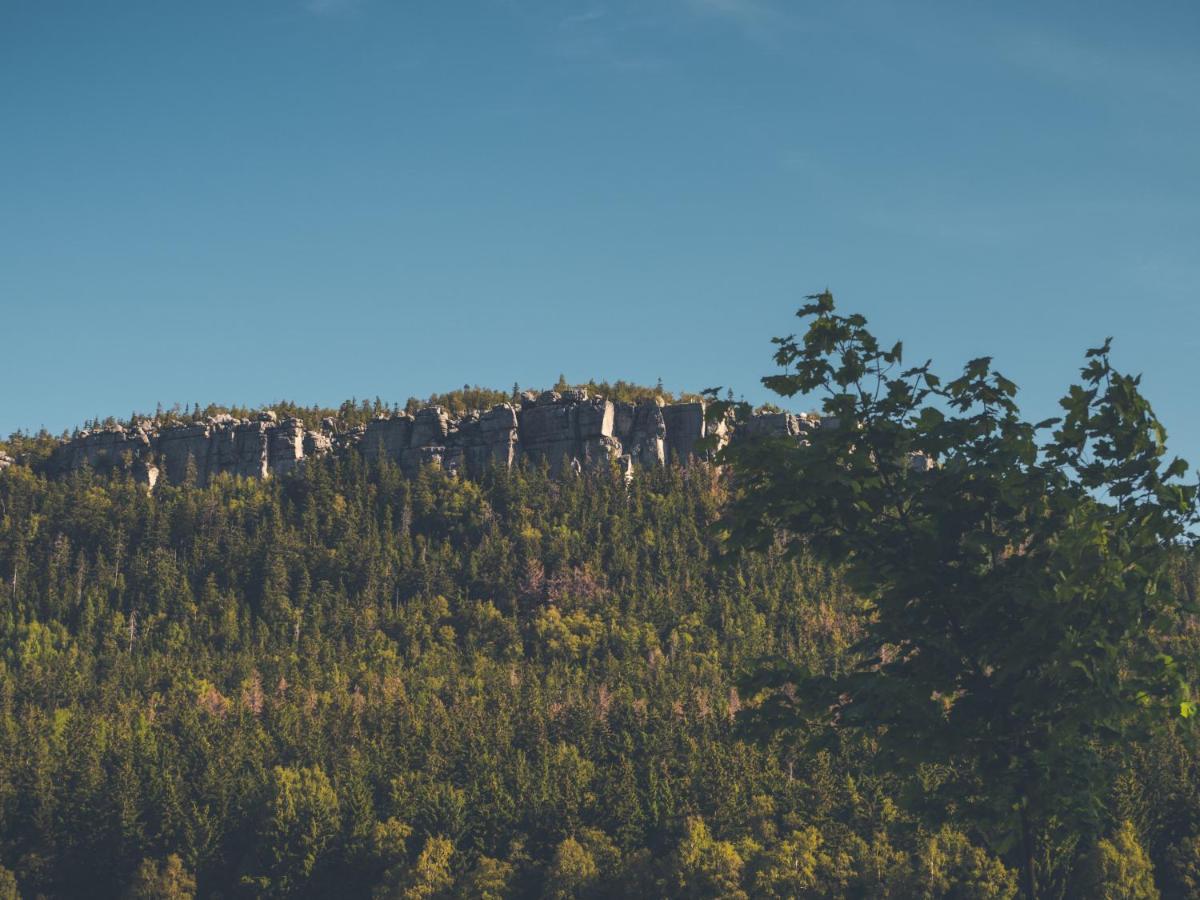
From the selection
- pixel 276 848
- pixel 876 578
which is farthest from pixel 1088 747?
pixel 276 848

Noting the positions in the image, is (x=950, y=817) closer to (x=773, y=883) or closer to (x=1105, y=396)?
(x=1105, y=396)

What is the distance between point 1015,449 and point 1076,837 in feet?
13.4

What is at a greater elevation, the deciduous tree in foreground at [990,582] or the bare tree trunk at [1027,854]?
the deciduous tree in foreground at [990,582]

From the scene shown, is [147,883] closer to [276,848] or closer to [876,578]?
[276,848]

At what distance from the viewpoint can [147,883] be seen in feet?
488

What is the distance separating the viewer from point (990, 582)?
17.1 meters

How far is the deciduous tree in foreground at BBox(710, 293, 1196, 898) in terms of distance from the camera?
53.6 feet

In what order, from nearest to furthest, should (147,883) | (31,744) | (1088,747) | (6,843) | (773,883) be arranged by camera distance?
(1088,747)
(773,883)
(147,883)
(6,843)
(31,744)

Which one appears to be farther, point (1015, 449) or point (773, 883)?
point (773, 883)

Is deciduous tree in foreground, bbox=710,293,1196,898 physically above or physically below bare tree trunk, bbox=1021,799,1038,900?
above

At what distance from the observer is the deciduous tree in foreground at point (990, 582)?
16.3 m

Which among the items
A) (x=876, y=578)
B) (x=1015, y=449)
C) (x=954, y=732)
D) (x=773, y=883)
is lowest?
(x=773, y=883)

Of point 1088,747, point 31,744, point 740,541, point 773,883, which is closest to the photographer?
point 1088,747

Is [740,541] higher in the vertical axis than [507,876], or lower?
higher
